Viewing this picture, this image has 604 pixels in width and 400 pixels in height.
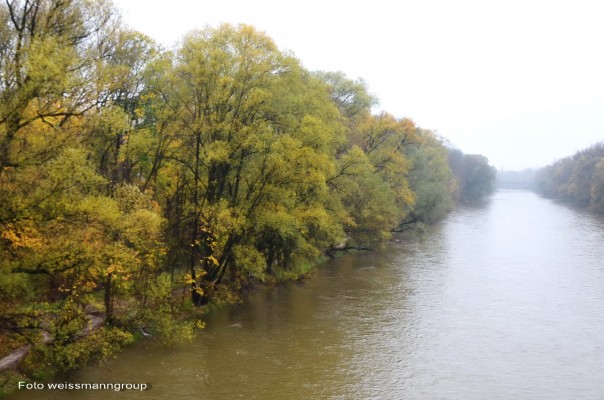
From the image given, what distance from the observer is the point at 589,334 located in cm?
2430

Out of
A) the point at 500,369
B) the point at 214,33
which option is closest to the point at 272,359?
the point at 500,369

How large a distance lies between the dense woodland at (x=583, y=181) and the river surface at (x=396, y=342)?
194ft

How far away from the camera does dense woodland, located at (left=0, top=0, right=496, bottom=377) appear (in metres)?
14.3

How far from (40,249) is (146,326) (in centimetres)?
738

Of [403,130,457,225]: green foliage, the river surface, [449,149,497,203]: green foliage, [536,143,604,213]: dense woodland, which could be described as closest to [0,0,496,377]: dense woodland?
the river surface

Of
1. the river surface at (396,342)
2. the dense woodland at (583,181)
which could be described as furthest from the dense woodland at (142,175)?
the dense woodland at (583,181)

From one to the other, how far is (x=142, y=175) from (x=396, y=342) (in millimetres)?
18380

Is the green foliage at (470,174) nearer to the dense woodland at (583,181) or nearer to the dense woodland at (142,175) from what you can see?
the dense woodland at (583,181)

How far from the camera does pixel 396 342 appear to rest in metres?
22.7

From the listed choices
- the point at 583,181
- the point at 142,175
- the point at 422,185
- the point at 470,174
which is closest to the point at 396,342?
the point at 142,175

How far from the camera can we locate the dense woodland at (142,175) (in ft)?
47.0

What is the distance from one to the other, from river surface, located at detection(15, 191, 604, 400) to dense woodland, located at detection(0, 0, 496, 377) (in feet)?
5.54

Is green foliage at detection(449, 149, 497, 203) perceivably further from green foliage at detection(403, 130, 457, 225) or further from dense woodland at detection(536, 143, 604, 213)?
green foliage at detection(403, 130, 457, 225)

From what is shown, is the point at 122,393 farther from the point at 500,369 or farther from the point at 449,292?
the point at 449,292
